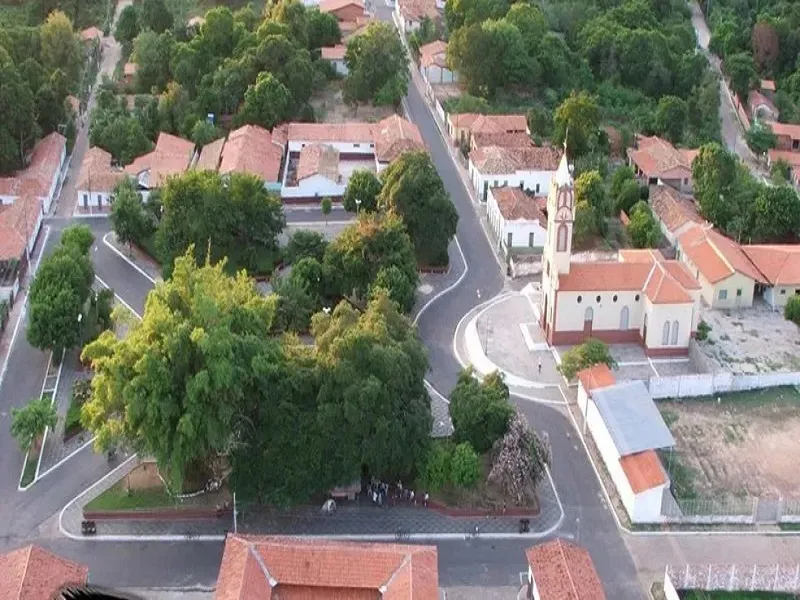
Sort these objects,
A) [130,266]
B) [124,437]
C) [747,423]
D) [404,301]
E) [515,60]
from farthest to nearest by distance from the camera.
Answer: [515,60] < [130,266] < [404,301] < [747,423] < [124,437]

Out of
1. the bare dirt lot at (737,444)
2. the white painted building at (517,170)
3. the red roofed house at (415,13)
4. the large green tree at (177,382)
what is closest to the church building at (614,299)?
the bare dirt lot at (737,444)

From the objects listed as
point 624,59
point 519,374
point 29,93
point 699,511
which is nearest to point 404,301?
point 519,374

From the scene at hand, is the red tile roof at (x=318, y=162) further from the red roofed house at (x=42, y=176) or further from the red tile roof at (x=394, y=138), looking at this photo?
the red roofed house at (x=42, y=176)

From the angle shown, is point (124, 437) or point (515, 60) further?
point (515, 60)

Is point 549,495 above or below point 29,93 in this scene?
below

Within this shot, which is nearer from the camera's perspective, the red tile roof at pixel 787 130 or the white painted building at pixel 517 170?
the white painted building at pixel 517 170

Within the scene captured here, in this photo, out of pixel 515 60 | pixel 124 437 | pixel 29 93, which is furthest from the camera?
pixel 515 60

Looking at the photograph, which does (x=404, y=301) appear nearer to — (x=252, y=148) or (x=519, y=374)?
(x=519, y=374)

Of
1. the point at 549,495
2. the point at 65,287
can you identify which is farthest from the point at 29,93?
the point at 549,495
